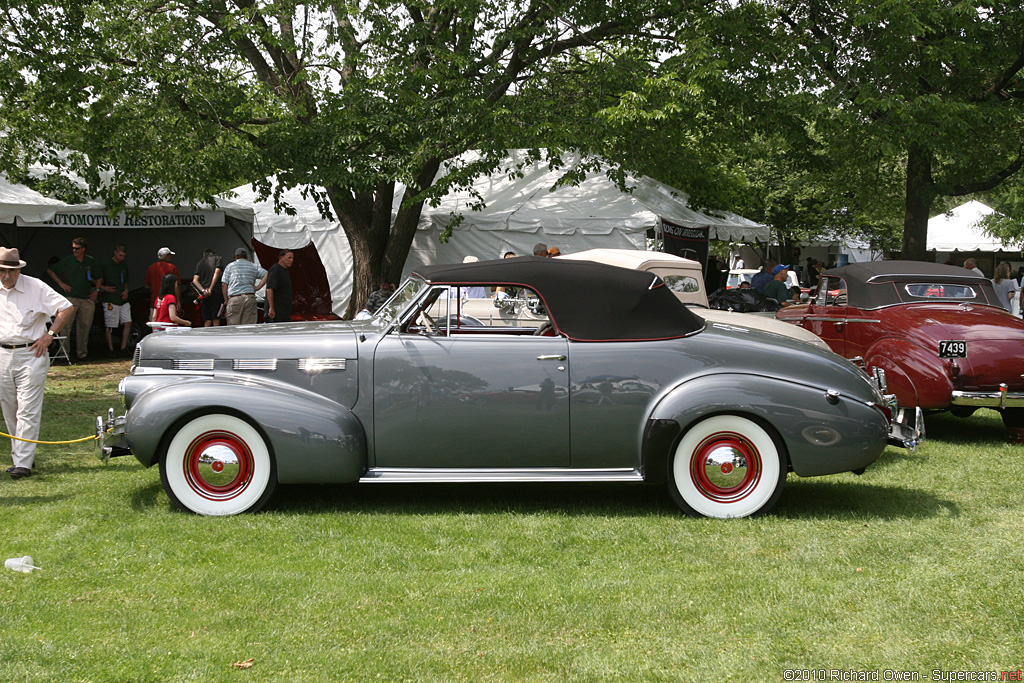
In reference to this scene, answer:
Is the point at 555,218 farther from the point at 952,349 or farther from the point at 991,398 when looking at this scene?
the point at 991,398

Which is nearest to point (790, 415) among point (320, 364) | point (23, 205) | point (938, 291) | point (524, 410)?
point (524, 410)

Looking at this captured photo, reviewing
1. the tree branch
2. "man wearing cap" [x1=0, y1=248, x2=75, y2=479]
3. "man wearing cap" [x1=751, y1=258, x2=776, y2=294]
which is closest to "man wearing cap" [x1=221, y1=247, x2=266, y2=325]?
"man wearing cap" [x1=0, y1=248, x2=75, y2=479]

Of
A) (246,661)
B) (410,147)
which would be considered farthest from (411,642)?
(410,147)

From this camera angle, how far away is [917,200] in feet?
64.2

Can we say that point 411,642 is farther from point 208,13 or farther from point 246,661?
point 208,13

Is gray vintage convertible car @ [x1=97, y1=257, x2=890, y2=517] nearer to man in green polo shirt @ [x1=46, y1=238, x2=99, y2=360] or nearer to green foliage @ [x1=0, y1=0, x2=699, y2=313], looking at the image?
green foliage @ [x1=0, y1=0, x2=699, y2=313]

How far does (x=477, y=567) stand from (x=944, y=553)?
8.80ft

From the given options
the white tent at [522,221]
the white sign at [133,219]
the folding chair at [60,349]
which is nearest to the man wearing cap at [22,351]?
the folding chair at [60,349]

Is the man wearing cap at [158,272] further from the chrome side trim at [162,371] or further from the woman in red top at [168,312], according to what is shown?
the chrome side trim at [162,371]

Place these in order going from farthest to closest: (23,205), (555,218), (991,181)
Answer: (991,181)
(555,218)
(23,205)

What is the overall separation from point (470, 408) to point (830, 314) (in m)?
5.97

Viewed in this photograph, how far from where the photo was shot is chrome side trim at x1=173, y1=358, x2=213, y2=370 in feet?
21.4

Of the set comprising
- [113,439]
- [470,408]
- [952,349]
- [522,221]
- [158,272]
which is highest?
[522,221]

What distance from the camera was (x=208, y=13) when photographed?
50.7ft
